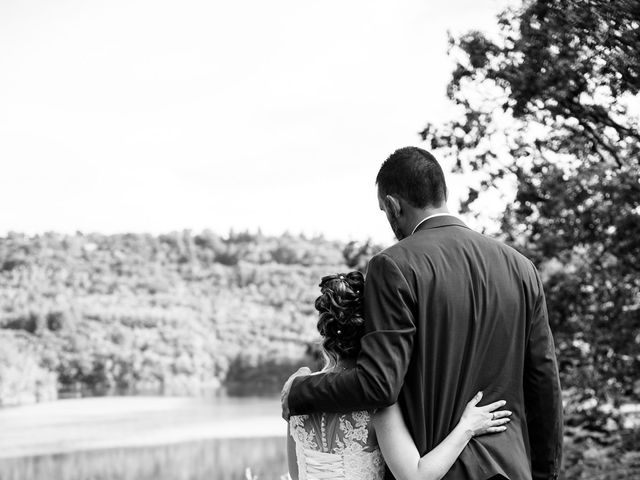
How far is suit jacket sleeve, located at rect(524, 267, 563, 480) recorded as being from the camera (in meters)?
2.23

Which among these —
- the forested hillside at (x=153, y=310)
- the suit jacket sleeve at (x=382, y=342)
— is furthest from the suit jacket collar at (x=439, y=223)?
the forested hillside at (x=153, y=310)

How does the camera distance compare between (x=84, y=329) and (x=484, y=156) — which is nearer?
(x=484, y=156)

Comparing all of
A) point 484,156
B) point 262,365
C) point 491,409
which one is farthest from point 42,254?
point 491,409

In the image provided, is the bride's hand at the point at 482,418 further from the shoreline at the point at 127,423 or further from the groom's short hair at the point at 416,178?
the shoreline at the point at 127,423

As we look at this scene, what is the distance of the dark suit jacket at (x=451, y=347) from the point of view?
2.04m

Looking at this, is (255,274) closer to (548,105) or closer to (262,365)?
(262,365)

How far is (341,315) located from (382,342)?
19 centimetres

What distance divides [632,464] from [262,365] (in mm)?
22171

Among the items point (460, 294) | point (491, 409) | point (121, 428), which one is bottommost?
point (121, 428)

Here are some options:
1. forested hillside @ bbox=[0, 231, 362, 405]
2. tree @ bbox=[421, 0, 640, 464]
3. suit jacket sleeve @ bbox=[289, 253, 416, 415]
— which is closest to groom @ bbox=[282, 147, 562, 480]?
suit jacket sleeve @ bbox=[289, 253, 416, 415]

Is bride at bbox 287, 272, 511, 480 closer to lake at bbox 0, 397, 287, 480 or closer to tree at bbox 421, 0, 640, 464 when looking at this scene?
tree at bbox 421, 0, 640, 464

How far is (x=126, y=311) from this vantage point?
3122cm

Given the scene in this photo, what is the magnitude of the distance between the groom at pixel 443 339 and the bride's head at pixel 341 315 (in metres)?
0.10

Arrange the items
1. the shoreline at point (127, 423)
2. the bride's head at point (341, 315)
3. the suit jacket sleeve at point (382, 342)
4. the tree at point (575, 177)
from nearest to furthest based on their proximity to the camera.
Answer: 1. the suit jacket sleeve at point (382, 342)
2. the bride's head at point (341, 315)
3. the tree at point (575, 177)
4. the shoreline at point (127, 423)
